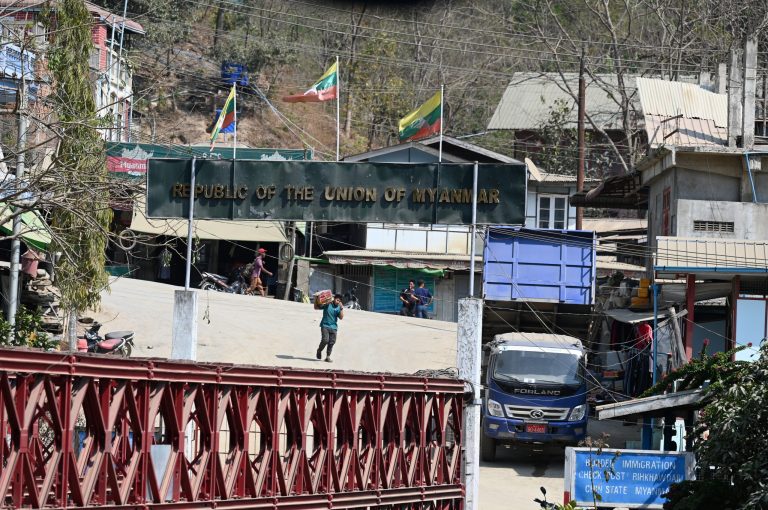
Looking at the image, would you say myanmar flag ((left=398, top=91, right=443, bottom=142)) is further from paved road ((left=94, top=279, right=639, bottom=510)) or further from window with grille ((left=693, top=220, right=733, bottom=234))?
window with grille ((left=693, top=220, right=733, bottom=234))

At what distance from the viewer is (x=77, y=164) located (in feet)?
53.5

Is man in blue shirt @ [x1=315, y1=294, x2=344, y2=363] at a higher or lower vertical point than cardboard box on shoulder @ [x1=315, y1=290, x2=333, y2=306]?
lower

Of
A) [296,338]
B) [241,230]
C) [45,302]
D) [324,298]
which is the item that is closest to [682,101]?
[324,298]

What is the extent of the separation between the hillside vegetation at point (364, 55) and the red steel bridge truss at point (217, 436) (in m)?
42.5

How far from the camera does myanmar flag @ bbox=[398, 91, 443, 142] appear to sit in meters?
38.3

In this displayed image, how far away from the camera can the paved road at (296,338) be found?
89.0 feet

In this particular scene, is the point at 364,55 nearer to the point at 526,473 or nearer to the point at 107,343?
the point at 107,343

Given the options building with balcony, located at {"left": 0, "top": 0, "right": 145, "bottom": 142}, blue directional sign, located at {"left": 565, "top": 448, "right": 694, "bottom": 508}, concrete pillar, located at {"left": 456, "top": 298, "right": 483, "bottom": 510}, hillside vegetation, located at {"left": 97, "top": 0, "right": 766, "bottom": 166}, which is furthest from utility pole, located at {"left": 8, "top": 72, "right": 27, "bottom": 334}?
hillside vegetation, located at {"left": 97, "top": 0, "right": 766, "bottom": 166}

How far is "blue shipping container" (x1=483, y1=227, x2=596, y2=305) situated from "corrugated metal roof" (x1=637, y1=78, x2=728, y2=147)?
3919 millimetres

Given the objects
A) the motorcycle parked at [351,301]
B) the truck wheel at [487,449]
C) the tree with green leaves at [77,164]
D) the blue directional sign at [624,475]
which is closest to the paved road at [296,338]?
the truck wheel at [487,449]

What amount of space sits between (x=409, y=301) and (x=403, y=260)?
139 inches

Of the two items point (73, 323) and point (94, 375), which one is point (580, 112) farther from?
point (94, 375)

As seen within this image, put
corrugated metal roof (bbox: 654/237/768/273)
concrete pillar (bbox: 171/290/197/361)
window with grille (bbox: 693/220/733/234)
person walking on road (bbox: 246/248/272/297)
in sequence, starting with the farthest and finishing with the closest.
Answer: person walking on road (bbox: 246/248/272/297), window with grille (bbox: 693/220/733/234), corrugated metal roof (bbox: 654/237/768/273), concrete pillar (bbox: 171/290/197/361)

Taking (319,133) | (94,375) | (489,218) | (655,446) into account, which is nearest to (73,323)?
(489,218)
